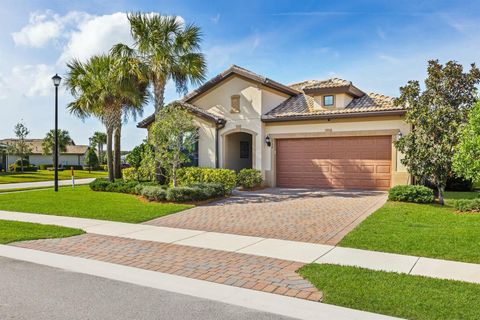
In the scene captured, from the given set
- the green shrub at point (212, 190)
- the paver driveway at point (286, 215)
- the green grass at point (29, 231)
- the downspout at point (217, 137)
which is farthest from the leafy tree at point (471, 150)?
the downspout at point (217, 137)

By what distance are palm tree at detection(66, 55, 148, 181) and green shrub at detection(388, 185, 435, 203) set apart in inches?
504

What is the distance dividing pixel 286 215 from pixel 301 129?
26.6ft

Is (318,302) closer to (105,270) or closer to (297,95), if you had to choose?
(105,270)

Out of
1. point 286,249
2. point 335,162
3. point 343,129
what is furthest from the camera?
point 335,162

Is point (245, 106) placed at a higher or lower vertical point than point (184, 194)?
higher

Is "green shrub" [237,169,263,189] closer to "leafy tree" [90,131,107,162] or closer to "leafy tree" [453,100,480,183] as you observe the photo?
"leafy tree" [453,100,480,183]

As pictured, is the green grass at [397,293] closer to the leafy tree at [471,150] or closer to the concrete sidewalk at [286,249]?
the concrete sidewalk at [286,249]

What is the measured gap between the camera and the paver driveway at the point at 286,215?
932cm

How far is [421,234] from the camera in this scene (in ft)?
27.6

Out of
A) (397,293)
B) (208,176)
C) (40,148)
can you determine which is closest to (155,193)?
(208,176)

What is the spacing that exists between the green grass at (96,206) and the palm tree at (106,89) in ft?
14.5

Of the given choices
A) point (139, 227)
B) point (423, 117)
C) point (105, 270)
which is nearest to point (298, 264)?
point (105, 270)

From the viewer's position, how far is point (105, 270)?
252 inches

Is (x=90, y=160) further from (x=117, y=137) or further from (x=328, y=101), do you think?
(x=328, y=101)
